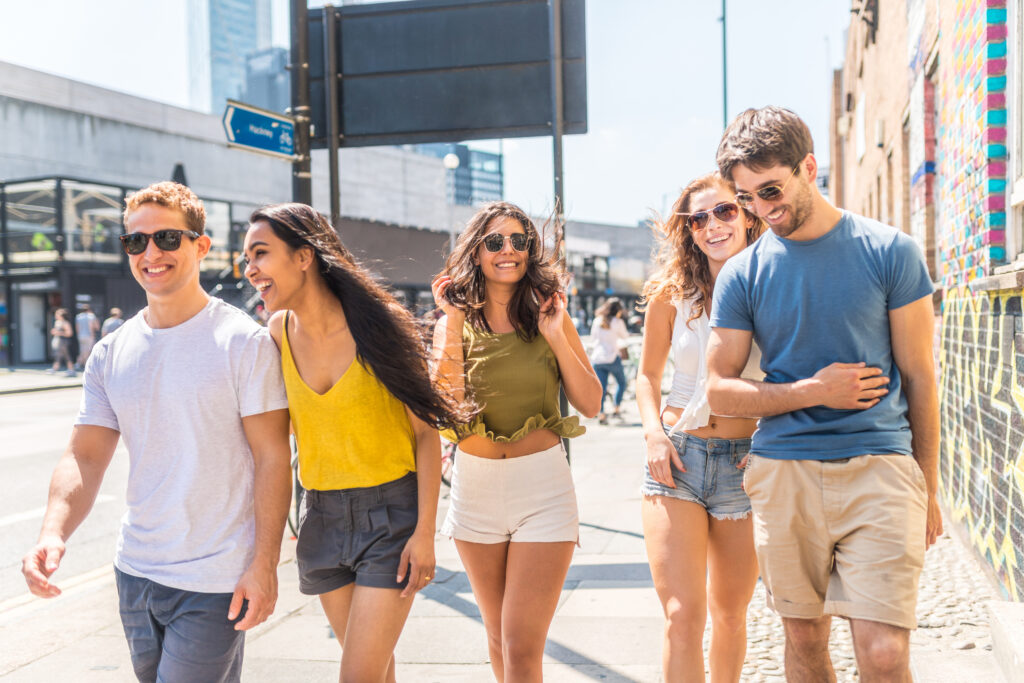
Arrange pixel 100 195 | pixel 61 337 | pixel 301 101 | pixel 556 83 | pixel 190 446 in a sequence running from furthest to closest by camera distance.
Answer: pixel 100 195 → pixel 61 337 → pixel 301 101 → pixel 556 83 → pixel 190 446

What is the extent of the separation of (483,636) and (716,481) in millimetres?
1862

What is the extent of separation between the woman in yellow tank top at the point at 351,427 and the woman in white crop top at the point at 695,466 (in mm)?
789

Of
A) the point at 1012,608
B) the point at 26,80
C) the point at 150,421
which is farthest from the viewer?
the point at 26,80

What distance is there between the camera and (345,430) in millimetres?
2514

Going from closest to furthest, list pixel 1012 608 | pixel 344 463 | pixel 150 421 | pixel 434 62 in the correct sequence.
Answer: pixel 150 421 → pixel 344 463 → pixel 1012 608 → pixel 434 62

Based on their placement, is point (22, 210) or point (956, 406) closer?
point (956, 406)

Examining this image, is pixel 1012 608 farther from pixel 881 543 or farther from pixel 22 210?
pixel 22 210

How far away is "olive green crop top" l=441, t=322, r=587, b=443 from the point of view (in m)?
2.88

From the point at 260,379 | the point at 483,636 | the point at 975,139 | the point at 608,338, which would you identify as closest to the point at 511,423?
the point at 260,379

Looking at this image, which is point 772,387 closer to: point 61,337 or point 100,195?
point 61,337

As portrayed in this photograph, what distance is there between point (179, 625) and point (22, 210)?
2875 centimetres

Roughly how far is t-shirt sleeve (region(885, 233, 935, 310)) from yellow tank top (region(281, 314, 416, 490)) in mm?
1422

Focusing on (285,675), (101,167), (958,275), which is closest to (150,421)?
(285,675)

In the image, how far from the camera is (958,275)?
202 inches
